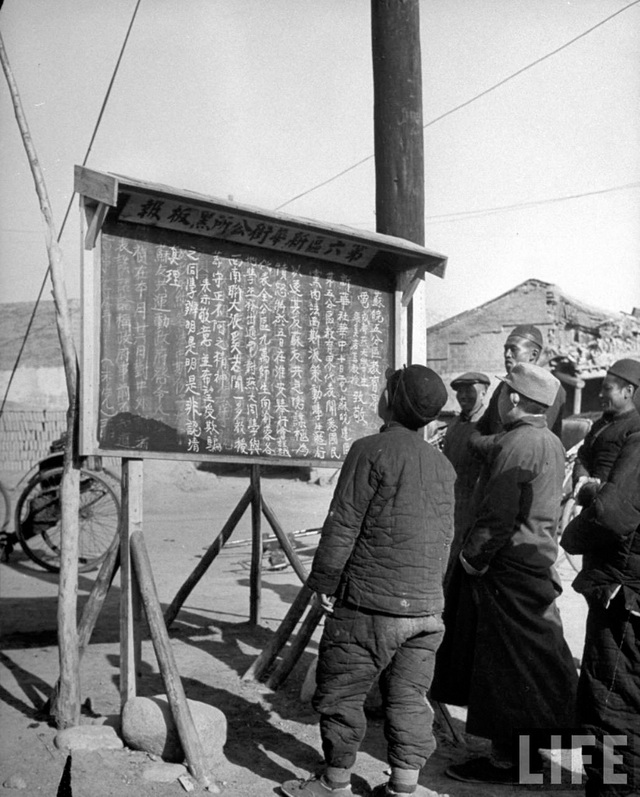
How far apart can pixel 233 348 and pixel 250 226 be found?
66 cm

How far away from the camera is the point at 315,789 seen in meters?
3.48

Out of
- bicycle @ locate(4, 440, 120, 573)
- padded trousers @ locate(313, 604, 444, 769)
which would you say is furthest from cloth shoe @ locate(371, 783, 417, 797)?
bicycle @ locate(4, 440, 120, 573)

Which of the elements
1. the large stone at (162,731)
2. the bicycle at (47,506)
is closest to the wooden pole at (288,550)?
the large stone at (162,731)

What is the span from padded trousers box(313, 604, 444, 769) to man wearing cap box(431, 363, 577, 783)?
637mm

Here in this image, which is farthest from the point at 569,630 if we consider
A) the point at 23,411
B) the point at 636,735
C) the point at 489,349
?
the point at 489,349

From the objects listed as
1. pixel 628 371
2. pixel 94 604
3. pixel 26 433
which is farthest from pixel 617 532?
pixel 26 433

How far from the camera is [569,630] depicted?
21.8ft

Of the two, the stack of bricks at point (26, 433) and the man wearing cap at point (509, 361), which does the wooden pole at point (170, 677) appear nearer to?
the man wearing cap at point (509, 361)

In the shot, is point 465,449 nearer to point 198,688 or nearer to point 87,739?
point 198,688

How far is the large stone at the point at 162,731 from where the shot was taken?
3.95 meters

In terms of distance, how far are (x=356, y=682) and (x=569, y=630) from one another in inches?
150

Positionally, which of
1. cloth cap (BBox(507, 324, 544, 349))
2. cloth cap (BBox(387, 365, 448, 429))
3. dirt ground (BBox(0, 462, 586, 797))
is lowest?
dirt ground (BBox(0, 462, 586, 797))

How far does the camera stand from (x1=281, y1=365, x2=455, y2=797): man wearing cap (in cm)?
338

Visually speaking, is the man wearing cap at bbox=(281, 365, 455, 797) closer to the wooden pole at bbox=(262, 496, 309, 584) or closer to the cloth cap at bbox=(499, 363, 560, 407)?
the cloth cap at bbox=(499, 363, 560, 407)
